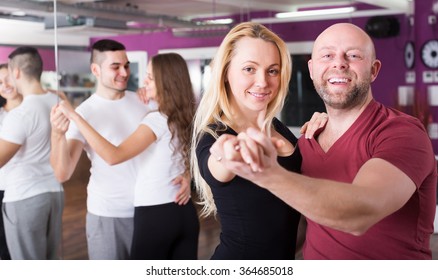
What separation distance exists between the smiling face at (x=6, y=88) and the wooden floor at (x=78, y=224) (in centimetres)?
45

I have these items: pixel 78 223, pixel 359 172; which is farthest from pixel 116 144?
pixel 359 172

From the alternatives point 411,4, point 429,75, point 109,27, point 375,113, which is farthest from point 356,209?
point 429,75

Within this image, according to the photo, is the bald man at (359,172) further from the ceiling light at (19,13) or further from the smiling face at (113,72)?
the ceiling light at (19,13)

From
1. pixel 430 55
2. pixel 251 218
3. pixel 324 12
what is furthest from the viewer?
pixel 430 55

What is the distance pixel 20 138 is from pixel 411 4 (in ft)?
8.36

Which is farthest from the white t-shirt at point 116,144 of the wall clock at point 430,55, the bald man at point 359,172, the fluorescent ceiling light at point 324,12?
the wall clock at point 430,55

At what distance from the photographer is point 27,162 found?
9.38ft

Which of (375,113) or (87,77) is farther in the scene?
(87,77)

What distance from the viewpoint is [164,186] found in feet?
8.80

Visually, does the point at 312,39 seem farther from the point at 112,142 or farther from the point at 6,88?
the point at 6,88

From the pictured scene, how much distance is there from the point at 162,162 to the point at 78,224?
0.68 metres

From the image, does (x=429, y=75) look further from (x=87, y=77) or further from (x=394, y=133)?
(x=394, y=133)

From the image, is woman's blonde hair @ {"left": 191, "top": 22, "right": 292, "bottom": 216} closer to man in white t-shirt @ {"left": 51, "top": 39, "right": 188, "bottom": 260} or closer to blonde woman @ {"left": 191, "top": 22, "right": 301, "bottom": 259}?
blonde woman @ {"left": 191, "top": 22, "right": 301, "bottom": 259}
